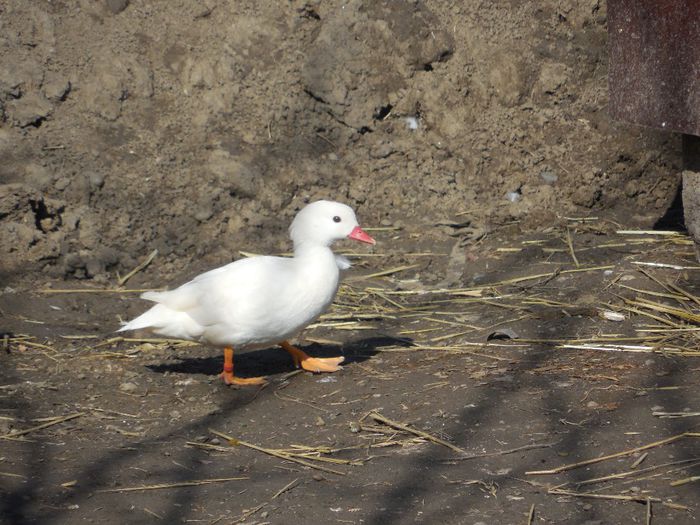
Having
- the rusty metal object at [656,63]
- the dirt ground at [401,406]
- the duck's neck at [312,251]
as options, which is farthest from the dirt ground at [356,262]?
the rusty metal object at [656,63]

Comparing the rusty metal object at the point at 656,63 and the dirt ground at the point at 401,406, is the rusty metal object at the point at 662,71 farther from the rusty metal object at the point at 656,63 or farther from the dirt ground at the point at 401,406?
the dirt ground at the point at 401,406

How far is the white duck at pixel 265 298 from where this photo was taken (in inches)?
202

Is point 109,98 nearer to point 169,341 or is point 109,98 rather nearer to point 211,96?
point 211,96

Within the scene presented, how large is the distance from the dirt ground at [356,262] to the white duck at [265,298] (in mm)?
285

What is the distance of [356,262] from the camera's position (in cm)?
712

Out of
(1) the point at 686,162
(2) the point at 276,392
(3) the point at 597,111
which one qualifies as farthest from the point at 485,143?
(2) the point at 276,392

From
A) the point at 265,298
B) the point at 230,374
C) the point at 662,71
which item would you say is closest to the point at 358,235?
the point at 265,298

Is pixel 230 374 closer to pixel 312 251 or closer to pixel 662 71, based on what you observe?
pixel 312 251

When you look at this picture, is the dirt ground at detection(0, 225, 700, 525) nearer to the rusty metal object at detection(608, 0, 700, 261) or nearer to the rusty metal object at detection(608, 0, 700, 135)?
the rusty metal object at detection(608, 0, 700, 261)

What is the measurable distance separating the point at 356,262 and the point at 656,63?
8.00ft

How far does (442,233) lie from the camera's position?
24.4 feet

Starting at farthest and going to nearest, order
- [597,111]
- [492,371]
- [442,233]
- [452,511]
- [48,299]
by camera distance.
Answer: [597,111], [442,233], [48,299], [492,371], [452,511]

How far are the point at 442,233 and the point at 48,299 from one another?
280 cm

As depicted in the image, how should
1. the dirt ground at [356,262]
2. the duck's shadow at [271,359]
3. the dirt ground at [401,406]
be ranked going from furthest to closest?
the duck's shadow at [271,359]
the dirt ground at [356,262]
the dirt ground at [401,406]
